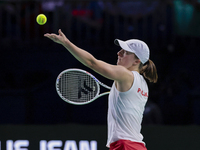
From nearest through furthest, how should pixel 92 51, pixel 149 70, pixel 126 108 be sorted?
pixel 126 108
pixel 149 70
pixel 92 51

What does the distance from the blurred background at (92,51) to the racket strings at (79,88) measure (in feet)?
4.72

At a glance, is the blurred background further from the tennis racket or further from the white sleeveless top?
the white sleeveless top

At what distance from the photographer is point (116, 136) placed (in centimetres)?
307

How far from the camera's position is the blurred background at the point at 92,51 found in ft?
19.6

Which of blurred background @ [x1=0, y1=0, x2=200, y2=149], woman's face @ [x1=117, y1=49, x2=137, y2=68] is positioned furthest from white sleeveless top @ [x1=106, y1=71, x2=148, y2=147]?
blurred background @ [x1=0, y1=0, x2=200, y2=149]

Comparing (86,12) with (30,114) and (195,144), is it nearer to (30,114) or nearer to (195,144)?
(30,114)

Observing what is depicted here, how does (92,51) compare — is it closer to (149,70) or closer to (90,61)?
(149,70)

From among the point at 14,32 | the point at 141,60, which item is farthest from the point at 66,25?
the point at 141,60

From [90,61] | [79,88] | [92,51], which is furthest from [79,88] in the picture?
[92,51]

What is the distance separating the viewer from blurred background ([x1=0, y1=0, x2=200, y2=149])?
19.6 ft

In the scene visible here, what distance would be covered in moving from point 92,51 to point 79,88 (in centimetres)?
177

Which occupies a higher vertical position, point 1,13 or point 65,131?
point 1,13

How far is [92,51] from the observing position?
19.9ft

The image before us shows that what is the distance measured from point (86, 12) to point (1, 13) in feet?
4.62
